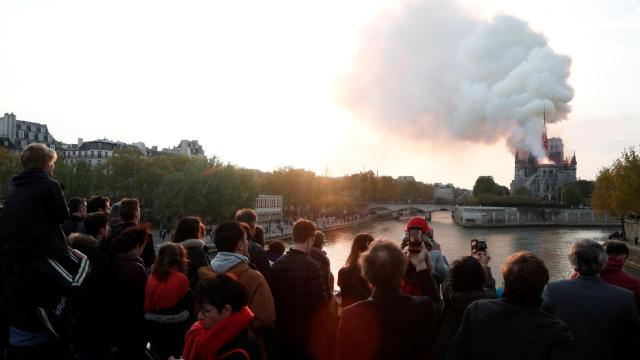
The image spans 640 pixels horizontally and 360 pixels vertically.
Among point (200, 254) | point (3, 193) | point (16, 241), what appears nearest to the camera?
point (16, 241)

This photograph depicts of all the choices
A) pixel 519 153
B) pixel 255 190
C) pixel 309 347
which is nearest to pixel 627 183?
pixel 255 190

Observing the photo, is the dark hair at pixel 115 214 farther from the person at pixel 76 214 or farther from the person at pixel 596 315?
the person at pixel 596 315

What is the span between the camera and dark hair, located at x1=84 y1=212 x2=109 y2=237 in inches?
198

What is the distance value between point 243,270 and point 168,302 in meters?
0.81

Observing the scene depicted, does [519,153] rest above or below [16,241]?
above

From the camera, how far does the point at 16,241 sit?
134 inches

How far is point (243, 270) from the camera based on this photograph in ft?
12.5

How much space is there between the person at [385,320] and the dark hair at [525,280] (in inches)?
19.9

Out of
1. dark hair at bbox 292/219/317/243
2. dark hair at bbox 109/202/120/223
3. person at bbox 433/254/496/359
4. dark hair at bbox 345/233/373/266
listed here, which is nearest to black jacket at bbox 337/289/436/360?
person at bbox 433/254/496/359

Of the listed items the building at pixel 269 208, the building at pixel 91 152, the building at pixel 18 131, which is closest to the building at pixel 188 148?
the building at pixel 91 152

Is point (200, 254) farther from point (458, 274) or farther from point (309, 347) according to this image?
point (458, 274)

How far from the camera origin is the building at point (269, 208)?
68.7m

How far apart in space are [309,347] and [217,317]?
1813 mm

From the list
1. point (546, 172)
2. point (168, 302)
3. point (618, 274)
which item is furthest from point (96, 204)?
point (546, 172)
